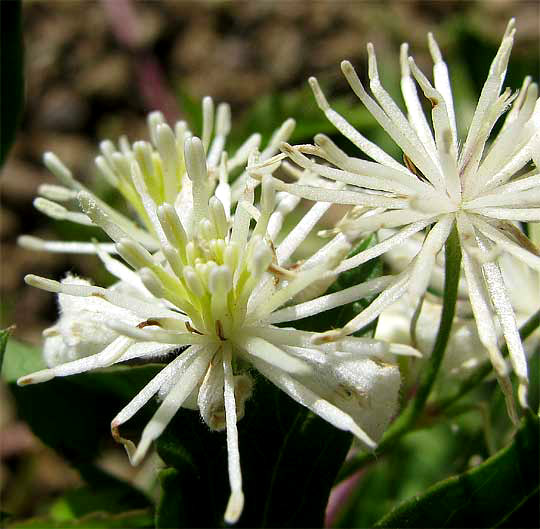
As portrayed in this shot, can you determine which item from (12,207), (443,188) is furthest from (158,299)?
(12,207)

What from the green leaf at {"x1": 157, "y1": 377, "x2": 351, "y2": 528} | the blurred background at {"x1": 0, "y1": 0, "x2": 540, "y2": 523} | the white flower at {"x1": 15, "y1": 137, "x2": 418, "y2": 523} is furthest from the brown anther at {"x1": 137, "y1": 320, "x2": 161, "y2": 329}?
the blurred background at {"x1": 0, "y1": 0, "x2": 540, "y2": 523}

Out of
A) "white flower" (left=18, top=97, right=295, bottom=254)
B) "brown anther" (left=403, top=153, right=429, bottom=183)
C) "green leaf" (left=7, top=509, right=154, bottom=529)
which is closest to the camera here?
"brown anther" (left=403, top=153, right=429, bottom=183)

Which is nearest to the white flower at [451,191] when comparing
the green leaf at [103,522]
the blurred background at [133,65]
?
the green leaf at [103,522]

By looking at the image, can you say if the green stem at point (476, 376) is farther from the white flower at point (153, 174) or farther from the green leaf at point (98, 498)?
the green leaf at point (98, 498)

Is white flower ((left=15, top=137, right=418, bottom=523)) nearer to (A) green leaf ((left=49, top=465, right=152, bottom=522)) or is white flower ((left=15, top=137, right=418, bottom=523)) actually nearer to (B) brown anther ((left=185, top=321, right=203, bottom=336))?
(B) brown anther ((left=185, top=321, right=203, bottom=336))

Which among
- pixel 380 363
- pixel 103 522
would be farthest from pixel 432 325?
pixel 103 522

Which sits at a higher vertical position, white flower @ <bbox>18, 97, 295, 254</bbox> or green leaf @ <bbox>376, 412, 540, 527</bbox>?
white flower @ <bbox>18, 97, 295, 254</bbox>

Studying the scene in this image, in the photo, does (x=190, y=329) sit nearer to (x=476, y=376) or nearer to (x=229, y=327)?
(x=229, y=327)
